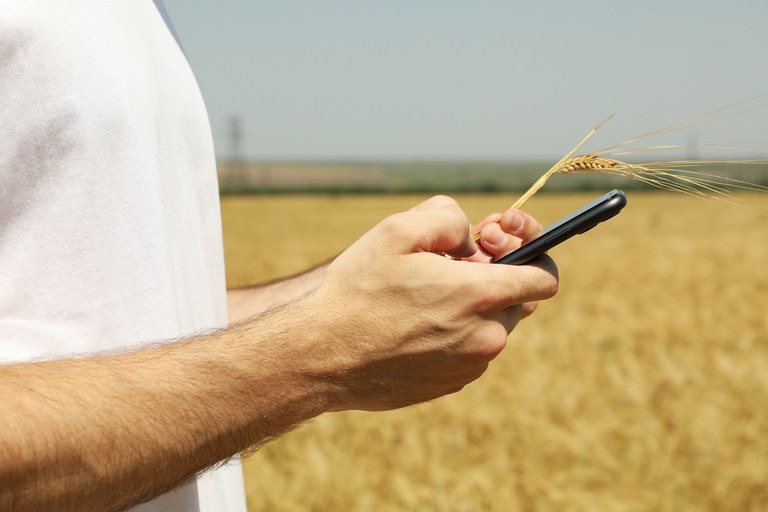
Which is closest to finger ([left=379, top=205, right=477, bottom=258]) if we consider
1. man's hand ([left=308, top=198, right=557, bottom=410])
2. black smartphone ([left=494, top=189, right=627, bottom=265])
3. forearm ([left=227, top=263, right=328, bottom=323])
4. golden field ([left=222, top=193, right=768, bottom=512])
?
man's hand ([left=308, top=198, right=557, bottom=410])

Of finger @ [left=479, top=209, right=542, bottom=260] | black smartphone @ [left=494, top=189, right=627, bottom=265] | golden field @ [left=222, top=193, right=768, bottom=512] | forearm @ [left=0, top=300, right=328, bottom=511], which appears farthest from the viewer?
golden field @ [left=222, top=193, right=768, bottom=512]

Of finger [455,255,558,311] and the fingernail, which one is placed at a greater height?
the fingernail

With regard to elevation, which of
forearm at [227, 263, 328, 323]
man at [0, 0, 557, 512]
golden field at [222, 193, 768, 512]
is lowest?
golden field at [222, 193, 768, 512]

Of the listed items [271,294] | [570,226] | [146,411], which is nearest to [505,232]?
[570,226]

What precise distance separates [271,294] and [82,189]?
592 mm

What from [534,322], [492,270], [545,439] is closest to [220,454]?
[492,270]

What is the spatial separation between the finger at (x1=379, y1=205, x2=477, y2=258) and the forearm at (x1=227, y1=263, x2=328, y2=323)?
452mm

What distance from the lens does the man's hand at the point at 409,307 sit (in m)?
1.10

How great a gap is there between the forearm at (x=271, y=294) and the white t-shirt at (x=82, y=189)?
1.26 ft

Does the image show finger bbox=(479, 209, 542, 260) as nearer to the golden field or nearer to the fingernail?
the fingernail

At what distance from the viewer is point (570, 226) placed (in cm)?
125

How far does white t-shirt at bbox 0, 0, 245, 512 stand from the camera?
3.58 ft

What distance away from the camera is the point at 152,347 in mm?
1103

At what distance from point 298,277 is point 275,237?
18.2 metres
